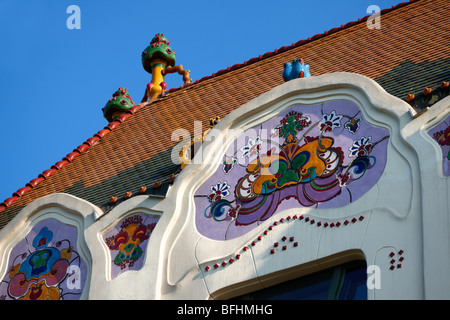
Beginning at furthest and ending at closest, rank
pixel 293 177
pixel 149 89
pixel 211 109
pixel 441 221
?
pixel 149 89 < pixel 211 109 < pixel 293 177 < pixel 441 221

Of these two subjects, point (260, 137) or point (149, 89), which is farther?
point (149, 89)

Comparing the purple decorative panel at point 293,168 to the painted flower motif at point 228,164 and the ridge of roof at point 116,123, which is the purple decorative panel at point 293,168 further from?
the ridge of roof at point 116,123

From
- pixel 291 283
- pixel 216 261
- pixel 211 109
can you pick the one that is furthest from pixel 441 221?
pixel 211 109

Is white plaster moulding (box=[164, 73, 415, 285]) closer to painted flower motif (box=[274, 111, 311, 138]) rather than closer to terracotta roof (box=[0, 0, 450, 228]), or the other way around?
painted flower motif (box=[274, 111, 311, 138])

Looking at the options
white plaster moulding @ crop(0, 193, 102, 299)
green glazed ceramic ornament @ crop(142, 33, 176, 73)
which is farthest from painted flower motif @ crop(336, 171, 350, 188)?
green glazed ceramic ornament @ crop(142, 33, 176, 73)

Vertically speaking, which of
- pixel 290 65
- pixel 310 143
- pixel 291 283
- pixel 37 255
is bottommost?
pixel 291 283

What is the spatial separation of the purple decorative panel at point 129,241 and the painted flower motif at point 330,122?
192cm

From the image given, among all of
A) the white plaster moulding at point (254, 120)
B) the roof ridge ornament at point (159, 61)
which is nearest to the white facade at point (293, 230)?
the white plaster moulding at point (254, 120)

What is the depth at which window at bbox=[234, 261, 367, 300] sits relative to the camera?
354 inches

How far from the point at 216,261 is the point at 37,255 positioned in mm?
2269

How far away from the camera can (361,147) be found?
9.63 m

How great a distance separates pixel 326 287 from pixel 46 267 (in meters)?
3.10

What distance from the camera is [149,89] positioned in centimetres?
1597

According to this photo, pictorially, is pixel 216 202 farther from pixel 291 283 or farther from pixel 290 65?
pixel 290 65
